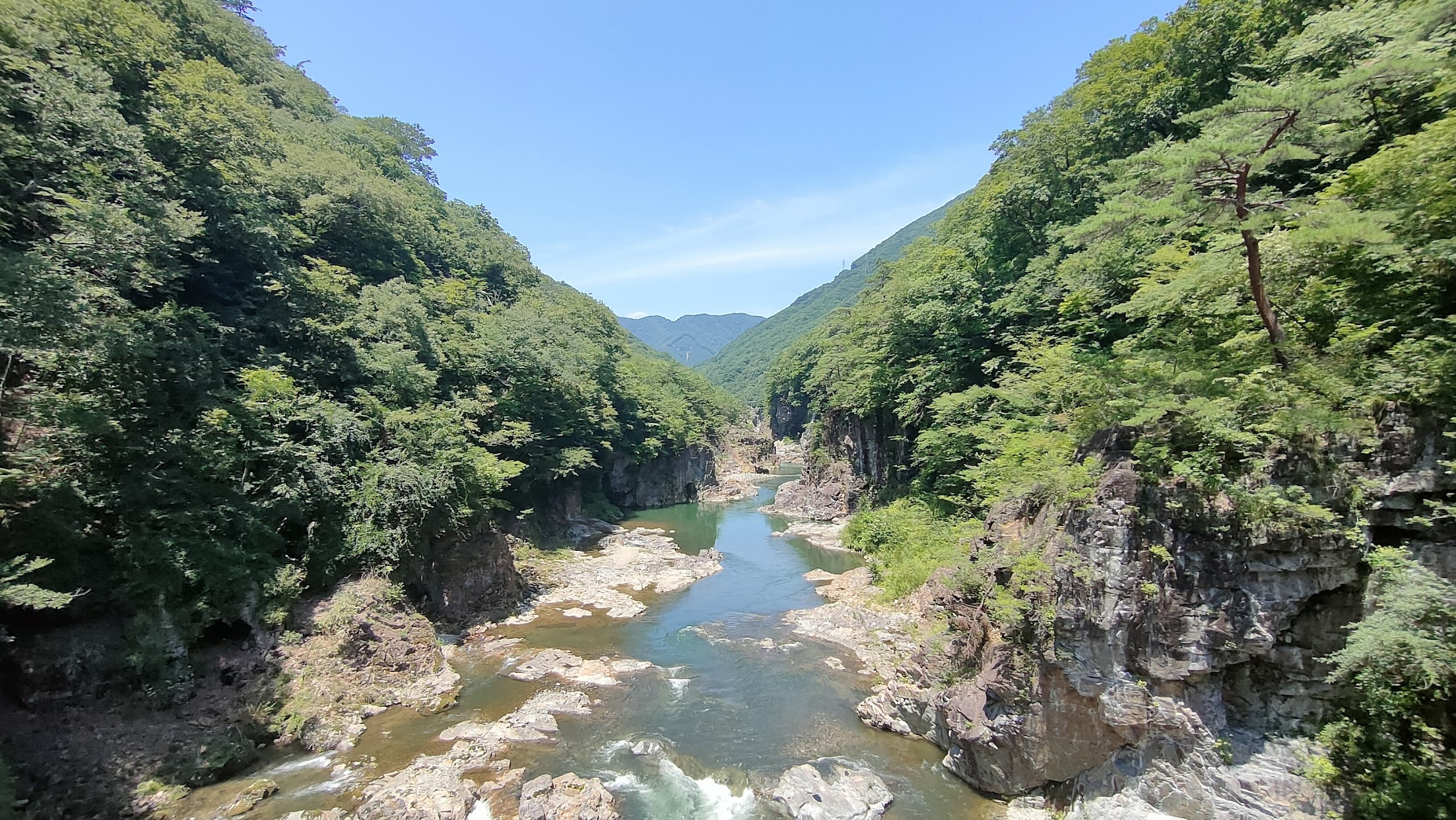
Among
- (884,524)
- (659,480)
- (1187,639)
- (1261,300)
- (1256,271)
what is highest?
(1256,271)

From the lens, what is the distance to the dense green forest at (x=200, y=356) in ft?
32.7

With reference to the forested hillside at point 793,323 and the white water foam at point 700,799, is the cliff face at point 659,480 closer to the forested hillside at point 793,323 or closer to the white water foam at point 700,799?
the white water foam at point 700,799

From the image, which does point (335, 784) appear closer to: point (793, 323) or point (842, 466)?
point (842, 466)

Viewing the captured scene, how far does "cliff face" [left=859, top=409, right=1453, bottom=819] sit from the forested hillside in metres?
122

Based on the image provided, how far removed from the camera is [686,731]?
12086 millimetres

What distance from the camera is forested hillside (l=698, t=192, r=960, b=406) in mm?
147250

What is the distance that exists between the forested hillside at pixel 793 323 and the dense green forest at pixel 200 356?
108 metres

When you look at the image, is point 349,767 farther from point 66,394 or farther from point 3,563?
point 66,394

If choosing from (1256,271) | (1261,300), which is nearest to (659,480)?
(1261,300)

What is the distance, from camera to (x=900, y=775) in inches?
404

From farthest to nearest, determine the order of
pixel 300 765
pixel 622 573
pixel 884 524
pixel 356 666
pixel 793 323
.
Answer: pixel 793 323
pixel 622 573
pixel 884 524
pixel 356 666
pixel 300 765

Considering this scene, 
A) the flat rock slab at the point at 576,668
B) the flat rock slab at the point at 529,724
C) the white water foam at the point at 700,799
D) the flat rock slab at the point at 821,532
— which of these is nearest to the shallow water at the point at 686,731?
the white water foam at the point at 700,799

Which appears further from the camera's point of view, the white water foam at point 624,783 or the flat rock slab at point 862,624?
the flat rock slab at point 862,624

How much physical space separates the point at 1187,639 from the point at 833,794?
6062 millimetres
